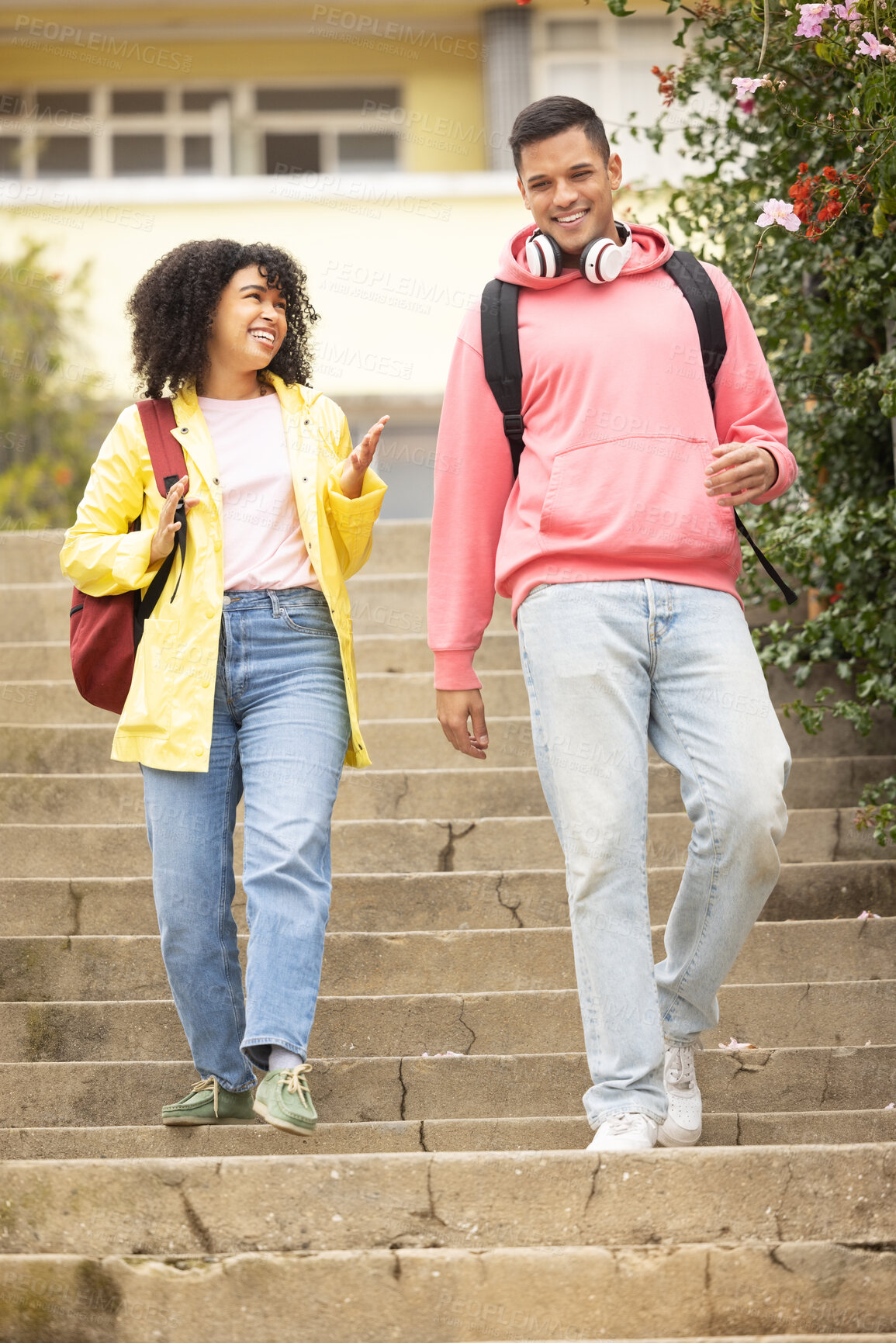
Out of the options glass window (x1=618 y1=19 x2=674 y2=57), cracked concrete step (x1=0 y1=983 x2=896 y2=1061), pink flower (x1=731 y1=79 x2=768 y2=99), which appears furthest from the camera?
glass window (x1=618 y1=19 x2=674 y2=57)

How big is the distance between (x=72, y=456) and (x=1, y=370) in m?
0.76

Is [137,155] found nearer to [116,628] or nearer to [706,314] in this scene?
[116,628]

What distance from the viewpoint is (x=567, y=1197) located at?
2533 mm

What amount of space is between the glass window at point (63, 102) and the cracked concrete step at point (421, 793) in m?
9.91

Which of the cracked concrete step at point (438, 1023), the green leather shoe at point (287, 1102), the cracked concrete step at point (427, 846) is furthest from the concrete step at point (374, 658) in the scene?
the green leather shoe at point (287, 1102)

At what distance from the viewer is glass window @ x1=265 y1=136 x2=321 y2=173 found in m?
12.9

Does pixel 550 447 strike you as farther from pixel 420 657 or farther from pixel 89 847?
pixel 420 657

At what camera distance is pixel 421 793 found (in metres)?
4.79

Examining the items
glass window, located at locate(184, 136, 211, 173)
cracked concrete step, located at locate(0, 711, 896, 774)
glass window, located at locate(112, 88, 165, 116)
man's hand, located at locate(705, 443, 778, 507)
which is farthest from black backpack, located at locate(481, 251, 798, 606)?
glass window, located at locate(112, 88, 165, 116)

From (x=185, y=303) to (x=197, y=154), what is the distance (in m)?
10.3

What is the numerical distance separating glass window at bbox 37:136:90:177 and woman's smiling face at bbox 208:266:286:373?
10.4 metres

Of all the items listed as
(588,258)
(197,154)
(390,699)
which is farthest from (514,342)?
(197,154)

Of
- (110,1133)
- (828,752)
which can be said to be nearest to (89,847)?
(110,1133)

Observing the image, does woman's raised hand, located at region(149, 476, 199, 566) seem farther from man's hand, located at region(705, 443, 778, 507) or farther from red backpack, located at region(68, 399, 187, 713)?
man's hand, located at region(705, 443, 778, 507)
